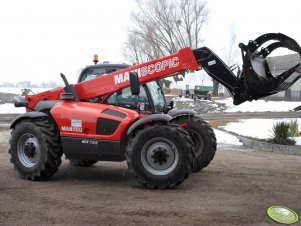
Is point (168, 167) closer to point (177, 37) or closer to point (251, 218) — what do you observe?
point (251, 218)

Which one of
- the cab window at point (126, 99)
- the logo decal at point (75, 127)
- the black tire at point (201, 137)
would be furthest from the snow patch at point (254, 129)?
the logo decal at point (75, 127)

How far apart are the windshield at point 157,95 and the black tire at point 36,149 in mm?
1915

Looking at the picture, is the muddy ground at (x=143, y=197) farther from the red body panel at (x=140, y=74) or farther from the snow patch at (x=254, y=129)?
the snow patch at (x=254, y=129)

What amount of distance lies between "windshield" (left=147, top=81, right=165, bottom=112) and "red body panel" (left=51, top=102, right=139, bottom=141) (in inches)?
37.4

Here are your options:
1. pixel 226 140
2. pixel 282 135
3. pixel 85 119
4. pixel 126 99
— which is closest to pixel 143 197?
pixel 85 119

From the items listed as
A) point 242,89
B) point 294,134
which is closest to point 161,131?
point 242,89

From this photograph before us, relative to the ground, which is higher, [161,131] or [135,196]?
[161,131]

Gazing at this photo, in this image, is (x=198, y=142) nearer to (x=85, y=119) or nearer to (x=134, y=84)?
(x=134, y=84)

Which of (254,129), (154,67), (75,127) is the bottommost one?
(254,129)

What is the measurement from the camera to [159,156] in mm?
7391

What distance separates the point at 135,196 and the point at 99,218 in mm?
1298

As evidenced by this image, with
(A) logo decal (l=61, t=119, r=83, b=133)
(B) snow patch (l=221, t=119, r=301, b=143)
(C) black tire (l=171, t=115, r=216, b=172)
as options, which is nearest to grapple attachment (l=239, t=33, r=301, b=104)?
(C) black tire (l=171, t=115, r=216, b=172)

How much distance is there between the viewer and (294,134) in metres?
14.1

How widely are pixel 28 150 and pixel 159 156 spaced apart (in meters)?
2.47
